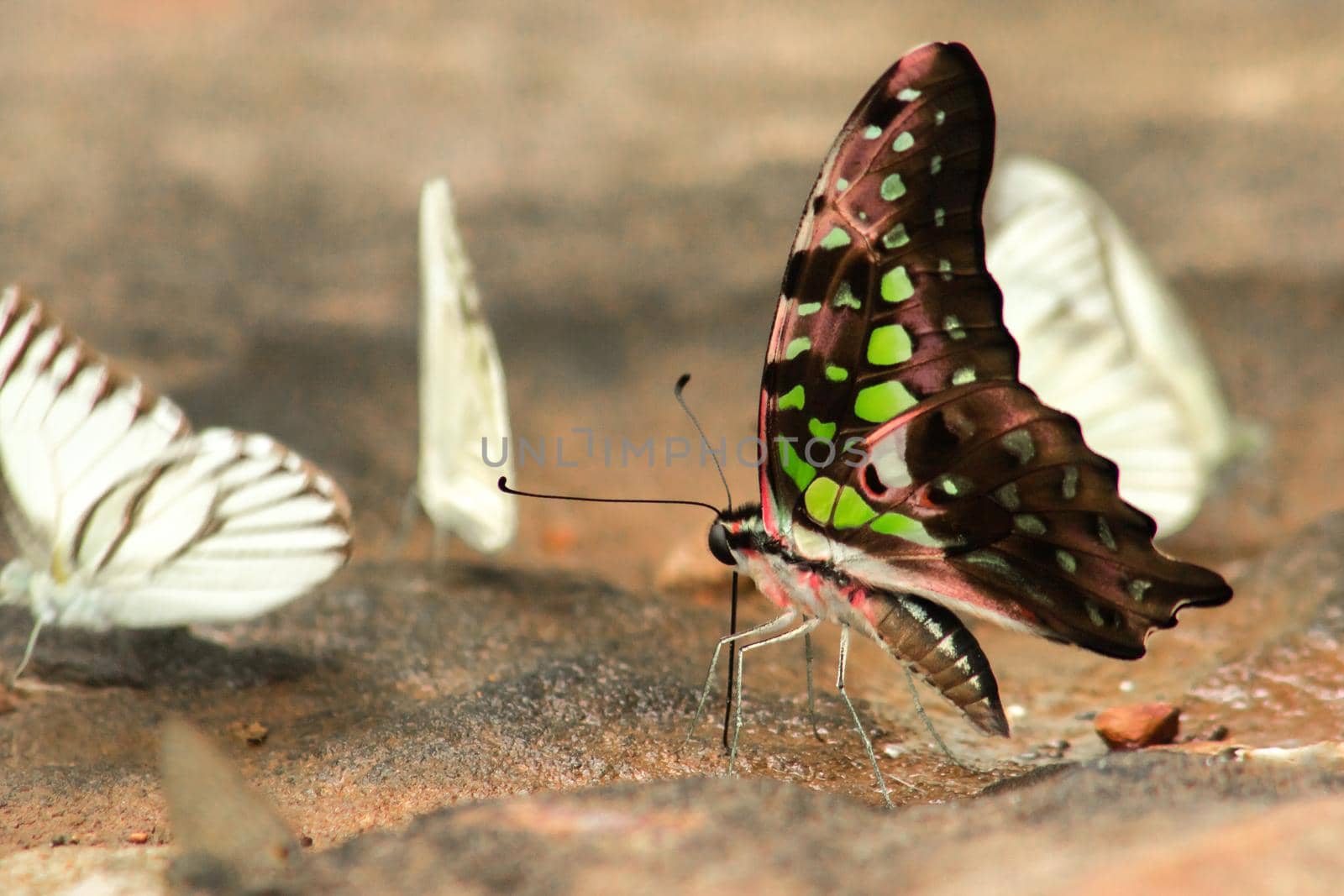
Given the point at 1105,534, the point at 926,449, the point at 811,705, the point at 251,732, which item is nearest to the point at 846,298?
the point at 926,449

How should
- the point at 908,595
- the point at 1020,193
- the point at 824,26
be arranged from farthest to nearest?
1. the point at 824,26
2. the point at 1020,193
3. the point at 908,595

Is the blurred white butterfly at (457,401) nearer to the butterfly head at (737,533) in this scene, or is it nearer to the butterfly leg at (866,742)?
the butterfly head at (737,533)

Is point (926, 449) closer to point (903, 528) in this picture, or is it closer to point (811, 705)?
point (903, 528)

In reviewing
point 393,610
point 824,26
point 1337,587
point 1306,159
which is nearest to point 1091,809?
point 1337,587

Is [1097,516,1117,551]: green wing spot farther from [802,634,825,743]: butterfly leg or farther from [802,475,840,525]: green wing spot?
[802,634,825,743]: butterfly leg

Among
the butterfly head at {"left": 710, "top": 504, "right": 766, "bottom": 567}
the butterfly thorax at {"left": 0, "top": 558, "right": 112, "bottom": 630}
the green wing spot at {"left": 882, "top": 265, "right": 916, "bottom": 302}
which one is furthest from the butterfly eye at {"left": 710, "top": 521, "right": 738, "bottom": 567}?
the butterfly thorax at {"left": 0, "top": 558, "right": 112, "bottom": 630}

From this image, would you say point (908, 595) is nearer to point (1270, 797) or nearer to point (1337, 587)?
point (1270, 797)

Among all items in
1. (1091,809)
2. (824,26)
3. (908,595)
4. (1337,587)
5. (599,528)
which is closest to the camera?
(1091,809)

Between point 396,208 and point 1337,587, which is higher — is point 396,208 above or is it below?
above
